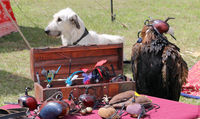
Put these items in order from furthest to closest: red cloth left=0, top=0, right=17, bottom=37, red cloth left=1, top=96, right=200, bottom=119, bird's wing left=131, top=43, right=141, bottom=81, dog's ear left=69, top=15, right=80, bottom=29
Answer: red cloth left=0, top=0, right=17, bottom=37 < dog's ear left=69, top=15, right=80, bottom=29 < bird's wing left=131, top=43, right=141, bottom=81 < red cloth left=1, top=96, right=200, bottom=119

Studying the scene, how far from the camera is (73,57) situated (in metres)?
2.46

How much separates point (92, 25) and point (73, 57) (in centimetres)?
744

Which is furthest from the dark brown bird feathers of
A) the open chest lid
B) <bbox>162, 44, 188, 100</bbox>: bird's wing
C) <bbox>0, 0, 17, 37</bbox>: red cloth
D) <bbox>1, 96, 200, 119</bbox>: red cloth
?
<bbox>0, 0, 17, 37</bbox>: red cloth

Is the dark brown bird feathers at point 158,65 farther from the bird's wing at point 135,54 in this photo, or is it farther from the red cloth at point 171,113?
the red cloth at point 171,113

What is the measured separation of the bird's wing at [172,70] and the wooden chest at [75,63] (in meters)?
0.37

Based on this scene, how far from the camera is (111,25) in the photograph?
9.87 metres

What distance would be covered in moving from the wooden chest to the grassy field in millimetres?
1494

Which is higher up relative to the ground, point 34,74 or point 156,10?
point 156,10

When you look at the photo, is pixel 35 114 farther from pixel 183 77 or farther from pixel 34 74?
pixel 183 77

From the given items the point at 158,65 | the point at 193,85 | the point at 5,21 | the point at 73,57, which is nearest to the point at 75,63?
the point at 73,57

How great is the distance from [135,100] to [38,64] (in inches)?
32.5

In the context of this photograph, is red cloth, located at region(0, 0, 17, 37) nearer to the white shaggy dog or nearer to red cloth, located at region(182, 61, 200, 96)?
the white shaggy dog

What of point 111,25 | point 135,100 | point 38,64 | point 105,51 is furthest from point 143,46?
point 111,25

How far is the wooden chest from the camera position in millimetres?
2162
